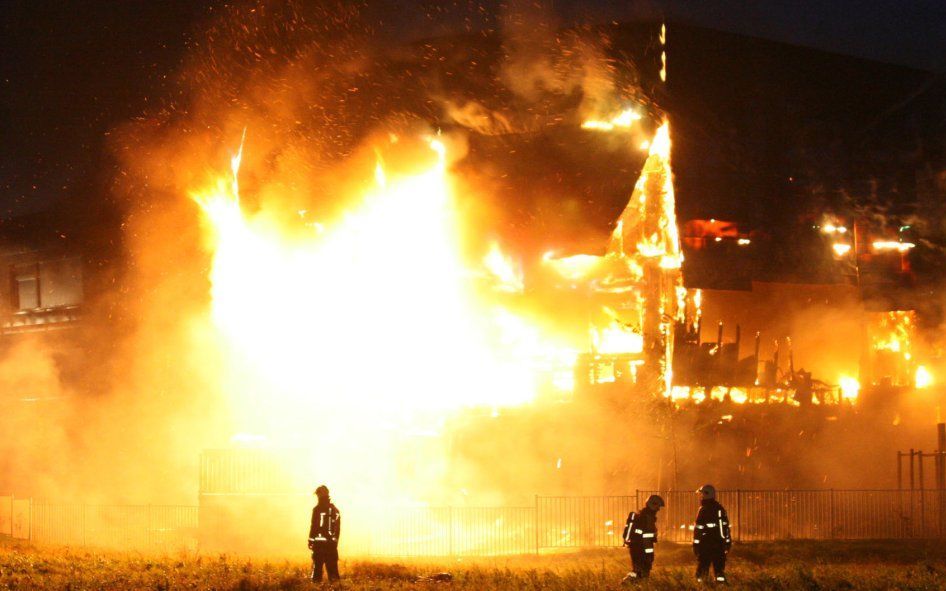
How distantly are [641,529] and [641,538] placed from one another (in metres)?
0.16

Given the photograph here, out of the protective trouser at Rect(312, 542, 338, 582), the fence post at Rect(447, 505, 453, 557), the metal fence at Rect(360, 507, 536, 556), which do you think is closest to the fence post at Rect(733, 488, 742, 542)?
the metal fence at Rect(360, 507, 536, 556)

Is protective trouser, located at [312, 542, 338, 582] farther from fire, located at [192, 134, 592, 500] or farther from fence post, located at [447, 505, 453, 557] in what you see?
fire, located at [192, 134, 592, 500]

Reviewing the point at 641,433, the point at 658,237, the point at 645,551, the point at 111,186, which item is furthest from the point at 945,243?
the point at 111,186

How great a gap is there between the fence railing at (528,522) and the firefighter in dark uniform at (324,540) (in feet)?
17.2

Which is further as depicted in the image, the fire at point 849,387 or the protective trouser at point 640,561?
the fire at point 849,387

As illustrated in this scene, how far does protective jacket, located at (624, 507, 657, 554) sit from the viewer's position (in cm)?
1319

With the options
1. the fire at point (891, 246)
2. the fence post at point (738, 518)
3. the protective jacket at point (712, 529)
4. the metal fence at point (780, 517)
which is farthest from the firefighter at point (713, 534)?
the fire at point (891, 246)

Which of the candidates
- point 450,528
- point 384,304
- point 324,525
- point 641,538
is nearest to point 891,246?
point 384,304

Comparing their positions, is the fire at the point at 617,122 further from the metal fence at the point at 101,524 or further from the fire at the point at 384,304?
the metal fence at the point at 101,524

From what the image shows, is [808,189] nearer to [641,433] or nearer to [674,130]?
[674,130]

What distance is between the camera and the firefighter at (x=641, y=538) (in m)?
13.2

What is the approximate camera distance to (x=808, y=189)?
25.2 metres

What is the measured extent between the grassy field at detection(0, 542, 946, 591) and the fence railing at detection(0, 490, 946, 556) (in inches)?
41.8

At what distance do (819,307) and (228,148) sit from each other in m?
17.1
